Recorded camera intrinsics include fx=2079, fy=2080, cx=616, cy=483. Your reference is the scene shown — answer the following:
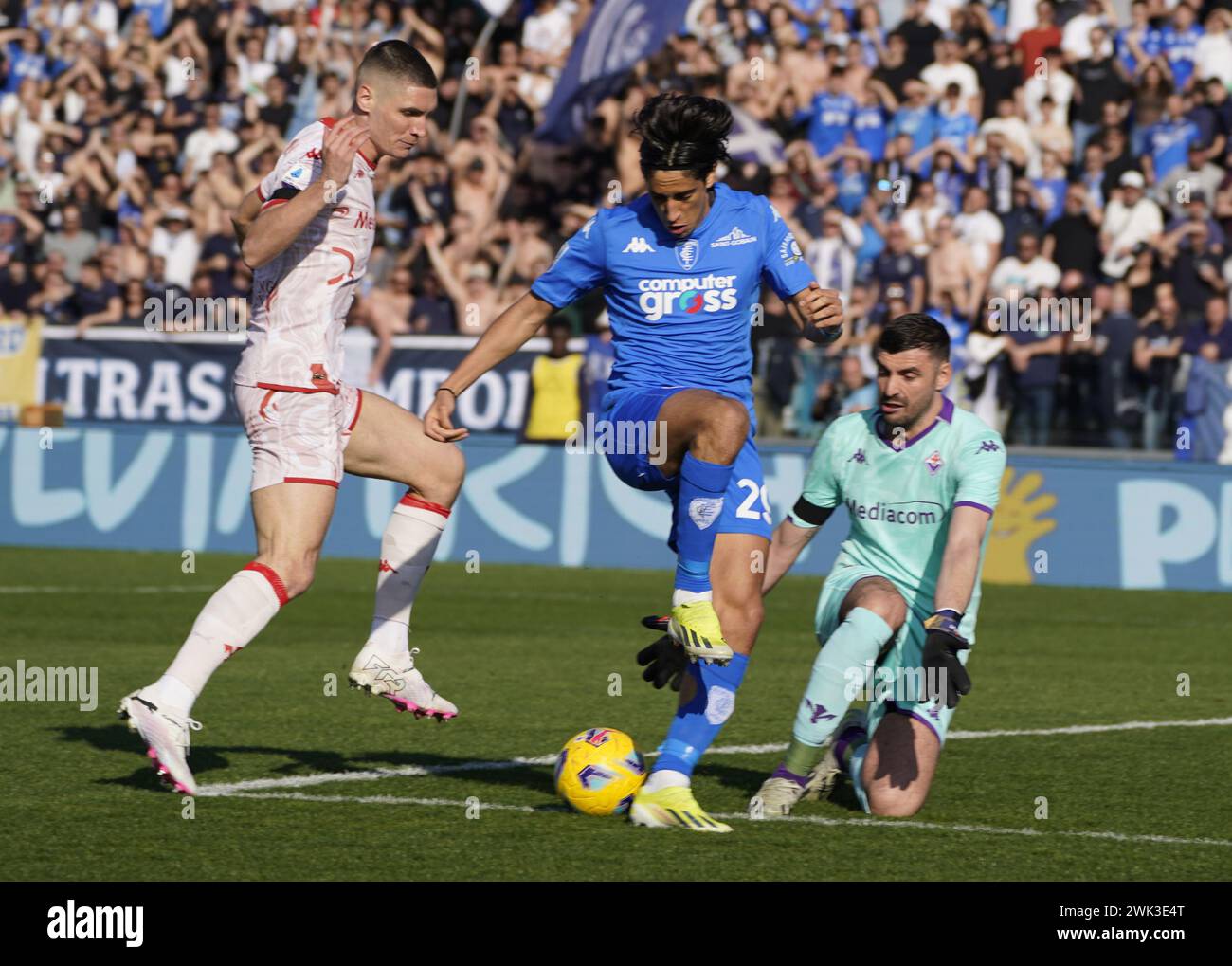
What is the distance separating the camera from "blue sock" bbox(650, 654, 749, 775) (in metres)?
7.18

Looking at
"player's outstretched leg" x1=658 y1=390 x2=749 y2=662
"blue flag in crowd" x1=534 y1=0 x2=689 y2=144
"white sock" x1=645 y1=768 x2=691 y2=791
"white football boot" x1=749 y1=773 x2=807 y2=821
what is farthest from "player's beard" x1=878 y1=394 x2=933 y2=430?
"blue flag in crowd" x1=534 y1=0 x2=689 y2=144

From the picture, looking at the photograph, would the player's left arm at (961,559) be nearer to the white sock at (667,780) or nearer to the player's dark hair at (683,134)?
the white sock at (667,780)

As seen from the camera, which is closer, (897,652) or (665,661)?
(665,661)

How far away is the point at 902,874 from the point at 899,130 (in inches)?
601

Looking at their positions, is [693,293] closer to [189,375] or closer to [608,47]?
[189,375]

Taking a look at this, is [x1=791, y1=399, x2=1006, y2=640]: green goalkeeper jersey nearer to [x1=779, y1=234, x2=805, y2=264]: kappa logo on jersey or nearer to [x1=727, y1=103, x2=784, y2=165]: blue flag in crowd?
[x1=779, y1=234, x2=805, y2=264]: kappa logo on jersey

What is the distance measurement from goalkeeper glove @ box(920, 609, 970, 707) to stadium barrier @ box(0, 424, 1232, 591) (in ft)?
35.4

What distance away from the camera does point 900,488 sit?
7.71m

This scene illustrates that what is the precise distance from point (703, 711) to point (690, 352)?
127 centimetres

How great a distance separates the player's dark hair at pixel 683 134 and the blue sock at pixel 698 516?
1.01 metres

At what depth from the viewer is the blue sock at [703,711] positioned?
7.18 m

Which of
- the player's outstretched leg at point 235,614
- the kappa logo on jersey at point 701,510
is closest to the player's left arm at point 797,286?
the kappa logo on jersey at point 701,510

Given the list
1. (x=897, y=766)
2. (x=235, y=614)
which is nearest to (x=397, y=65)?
(x=235, y=614)
